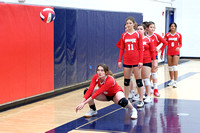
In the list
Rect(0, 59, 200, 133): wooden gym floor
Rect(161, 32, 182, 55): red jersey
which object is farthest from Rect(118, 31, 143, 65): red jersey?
Rect(161, 32, 182, 55): red jersey

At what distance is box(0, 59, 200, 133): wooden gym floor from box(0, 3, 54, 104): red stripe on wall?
1.31 ft

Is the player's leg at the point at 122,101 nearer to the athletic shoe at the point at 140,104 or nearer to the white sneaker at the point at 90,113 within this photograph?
the white sneaker at the point at 90,113

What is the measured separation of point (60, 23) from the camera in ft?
32.5

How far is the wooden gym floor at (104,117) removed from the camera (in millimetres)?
6422

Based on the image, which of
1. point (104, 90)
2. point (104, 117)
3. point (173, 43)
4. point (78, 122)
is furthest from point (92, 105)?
point (173, 43)

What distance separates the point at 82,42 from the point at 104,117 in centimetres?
417

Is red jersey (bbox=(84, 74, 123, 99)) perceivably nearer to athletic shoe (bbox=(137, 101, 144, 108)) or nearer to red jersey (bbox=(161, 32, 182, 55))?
athletic shoe (bbox=(137, 101, 144, 108))

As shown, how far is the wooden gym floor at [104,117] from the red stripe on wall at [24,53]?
15.7 inches

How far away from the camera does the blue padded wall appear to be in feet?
32.7

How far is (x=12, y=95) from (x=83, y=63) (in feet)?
11.0

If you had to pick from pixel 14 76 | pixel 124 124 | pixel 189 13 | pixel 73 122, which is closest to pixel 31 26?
pixel 14 76

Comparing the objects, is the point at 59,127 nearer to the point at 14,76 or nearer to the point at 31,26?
the point at 14,76

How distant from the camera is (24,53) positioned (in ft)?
27.9

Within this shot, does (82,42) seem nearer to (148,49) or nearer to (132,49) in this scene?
(148,49)
